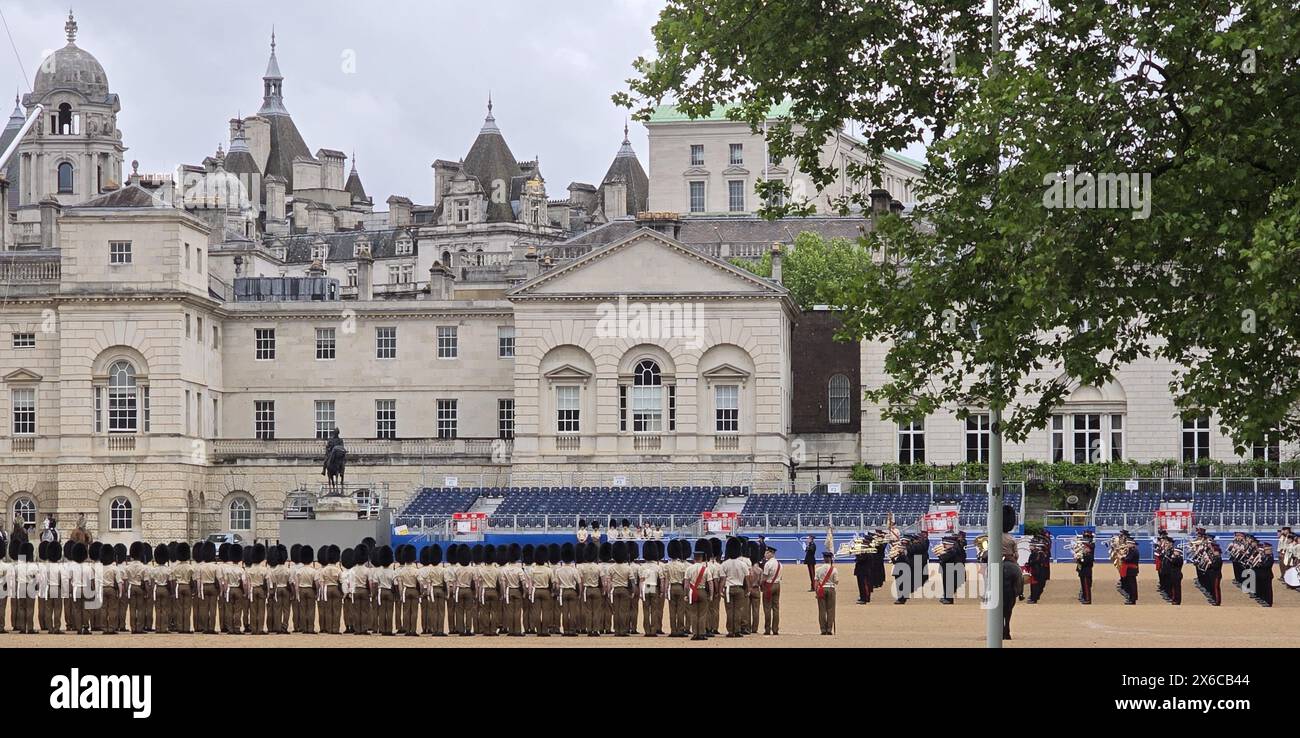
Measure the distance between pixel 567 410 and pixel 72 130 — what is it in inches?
3160

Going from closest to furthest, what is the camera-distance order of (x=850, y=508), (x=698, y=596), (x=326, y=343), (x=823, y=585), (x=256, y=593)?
(x=698, y=596), (x=823, y=585), (x=256, y=593), (x=850, y=508), (x=326, y=343)

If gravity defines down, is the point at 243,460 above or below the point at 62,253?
below

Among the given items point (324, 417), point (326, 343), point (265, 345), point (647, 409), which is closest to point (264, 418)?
point (324, 417)

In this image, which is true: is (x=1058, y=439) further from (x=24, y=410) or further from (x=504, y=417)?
(x=24, y=410)

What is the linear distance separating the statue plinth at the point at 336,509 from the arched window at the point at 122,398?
15172 mm

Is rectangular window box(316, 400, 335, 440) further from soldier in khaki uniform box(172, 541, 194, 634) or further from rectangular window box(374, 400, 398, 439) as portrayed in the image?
soldier in khaki uniform box(172, 541, 194, 634)

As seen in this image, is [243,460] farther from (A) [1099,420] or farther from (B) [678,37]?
(B) [678,37]

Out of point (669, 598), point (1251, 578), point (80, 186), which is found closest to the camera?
point (669, 598)

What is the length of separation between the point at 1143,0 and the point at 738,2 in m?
7.31

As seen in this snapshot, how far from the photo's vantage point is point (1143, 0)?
27547 mm

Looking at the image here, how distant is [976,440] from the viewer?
77.1 m

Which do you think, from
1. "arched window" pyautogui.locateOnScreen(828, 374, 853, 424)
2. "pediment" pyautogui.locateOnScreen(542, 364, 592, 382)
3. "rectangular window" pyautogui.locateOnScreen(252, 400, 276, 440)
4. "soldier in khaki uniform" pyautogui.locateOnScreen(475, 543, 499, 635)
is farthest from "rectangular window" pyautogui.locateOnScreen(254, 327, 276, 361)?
"soldier in khaki uniform" pyautogui.locateOnScreen(475, 543, 499, 635)

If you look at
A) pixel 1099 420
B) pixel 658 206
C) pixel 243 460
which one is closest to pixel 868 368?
pixel 1099 420

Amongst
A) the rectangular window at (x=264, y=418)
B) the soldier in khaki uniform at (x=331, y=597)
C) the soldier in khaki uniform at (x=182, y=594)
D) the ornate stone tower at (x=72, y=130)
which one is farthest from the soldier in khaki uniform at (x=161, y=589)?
the ornate stone tower at (x=72, y=130)
